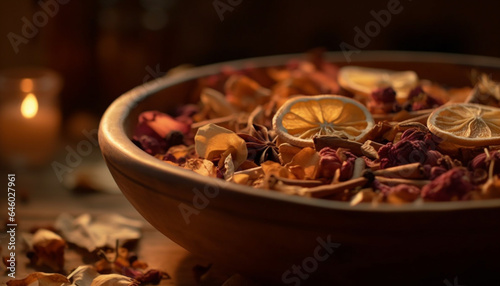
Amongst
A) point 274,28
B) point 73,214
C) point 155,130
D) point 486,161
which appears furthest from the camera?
point 274,28

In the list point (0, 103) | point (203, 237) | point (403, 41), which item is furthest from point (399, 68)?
point (403, 41)

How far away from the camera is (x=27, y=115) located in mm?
1471

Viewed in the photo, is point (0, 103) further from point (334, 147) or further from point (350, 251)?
point (350, 251)

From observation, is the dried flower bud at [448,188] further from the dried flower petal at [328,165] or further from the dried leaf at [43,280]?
the dried leaf at [43,280]

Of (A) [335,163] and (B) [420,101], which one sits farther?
(B) [420,101]

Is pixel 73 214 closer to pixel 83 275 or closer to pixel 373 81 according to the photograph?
pixel 83 275

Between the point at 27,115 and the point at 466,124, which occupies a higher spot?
the point at 466,124

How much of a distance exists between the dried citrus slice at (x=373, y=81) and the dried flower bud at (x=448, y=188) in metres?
0.39

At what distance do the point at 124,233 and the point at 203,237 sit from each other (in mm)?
314

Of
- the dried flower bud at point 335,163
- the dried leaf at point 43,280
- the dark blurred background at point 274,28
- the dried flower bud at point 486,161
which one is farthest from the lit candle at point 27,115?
the dried flower bud at point 486,161

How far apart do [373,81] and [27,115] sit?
82 cm

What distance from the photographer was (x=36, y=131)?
1473 mm

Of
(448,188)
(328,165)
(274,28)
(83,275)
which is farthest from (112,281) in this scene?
(274,28)

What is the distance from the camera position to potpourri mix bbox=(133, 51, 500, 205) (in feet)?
2.12
